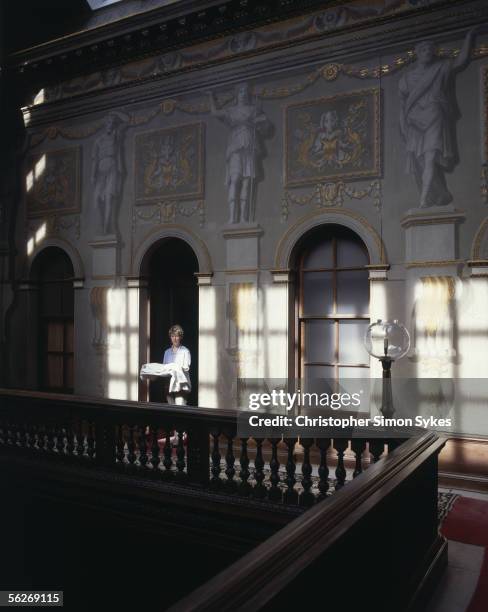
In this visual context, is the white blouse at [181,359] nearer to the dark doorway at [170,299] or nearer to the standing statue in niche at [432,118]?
the dark doorway at [170,299]

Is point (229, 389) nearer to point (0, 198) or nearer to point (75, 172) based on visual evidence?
point (75, 172)

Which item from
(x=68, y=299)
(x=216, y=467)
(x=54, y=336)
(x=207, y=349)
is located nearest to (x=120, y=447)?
(x=216, y=467)

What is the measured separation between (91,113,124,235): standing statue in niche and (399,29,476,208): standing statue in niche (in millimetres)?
5130

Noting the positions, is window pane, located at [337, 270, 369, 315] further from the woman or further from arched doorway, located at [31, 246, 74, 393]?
arched doorway, located at [31, 246, 74, 393]

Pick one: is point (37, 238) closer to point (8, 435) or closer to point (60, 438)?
point (8, 435)

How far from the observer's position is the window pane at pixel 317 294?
337 inches

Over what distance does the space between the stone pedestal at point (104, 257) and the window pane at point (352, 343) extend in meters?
4.28

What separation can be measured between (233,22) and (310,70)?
5.03ft

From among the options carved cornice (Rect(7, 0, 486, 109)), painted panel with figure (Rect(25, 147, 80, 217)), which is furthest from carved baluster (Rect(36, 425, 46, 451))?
carved cornice (Rect(7, 0, 486, 109))

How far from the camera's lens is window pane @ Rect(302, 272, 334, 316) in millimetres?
8570

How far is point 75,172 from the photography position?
10930 mm

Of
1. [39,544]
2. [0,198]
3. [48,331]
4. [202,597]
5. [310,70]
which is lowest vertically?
[39,544]

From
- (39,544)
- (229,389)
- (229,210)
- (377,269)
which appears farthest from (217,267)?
(39,544)

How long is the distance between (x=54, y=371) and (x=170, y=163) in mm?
4760
